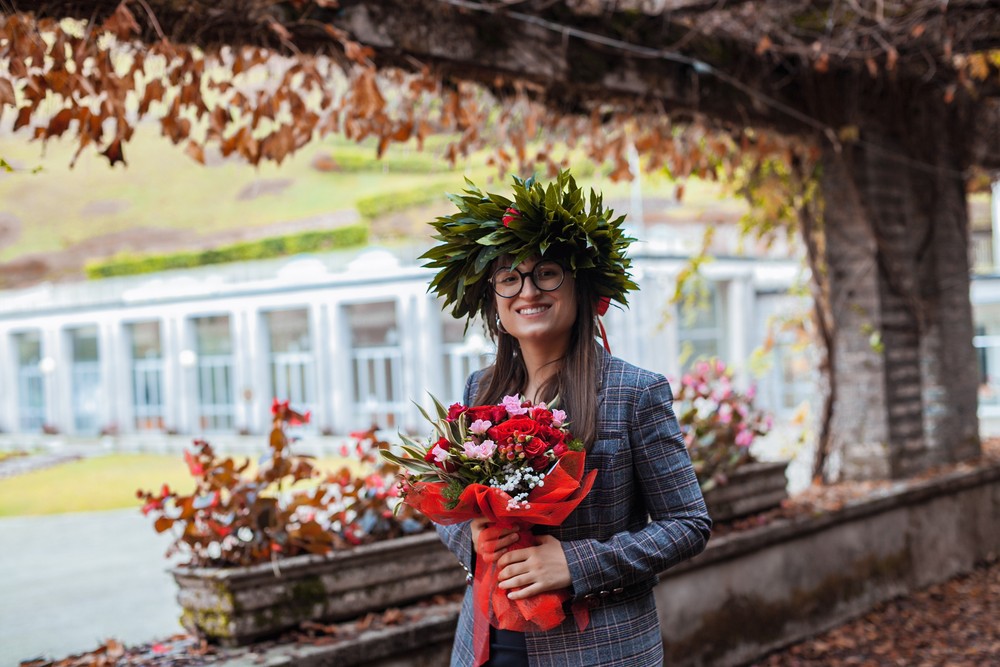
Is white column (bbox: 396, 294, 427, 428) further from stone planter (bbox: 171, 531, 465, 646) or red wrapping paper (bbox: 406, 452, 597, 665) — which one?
red wrapping paper (bbox: 406, 452, 597, 665)

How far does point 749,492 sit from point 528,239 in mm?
3500

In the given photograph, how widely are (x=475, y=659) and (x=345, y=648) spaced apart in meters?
1.31

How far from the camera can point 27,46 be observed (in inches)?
112

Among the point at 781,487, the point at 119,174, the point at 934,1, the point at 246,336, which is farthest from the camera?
the point at 119,174

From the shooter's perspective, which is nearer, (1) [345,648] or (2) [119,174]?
(1) [345,648]

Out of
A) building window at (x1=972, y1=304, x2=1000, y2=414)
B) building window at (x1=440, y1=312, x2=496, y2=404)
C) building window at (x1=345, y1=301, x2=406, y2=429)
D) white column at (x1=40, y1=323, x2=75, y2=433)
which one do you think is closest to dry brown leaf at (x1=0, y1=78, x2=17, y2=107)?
building window at (x1=972, y1=304, x2=1000, y2=414)

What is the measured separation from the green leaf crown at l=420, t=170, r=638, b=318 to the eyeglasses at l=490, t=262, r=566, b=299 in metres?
0.02

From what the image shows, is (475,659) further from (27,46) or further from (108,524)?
(108,524)

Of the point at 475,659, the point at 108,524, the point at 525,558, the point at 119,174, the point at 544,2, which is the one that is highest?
the point at 119,174

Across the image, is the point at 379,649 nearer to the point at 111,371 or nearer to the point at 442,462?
the point at 442,462

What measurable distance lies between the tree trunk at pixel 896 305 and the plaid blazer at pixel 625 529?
171 inches

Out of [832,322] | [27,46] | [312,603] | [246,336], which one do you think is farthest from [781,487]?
[246,336]

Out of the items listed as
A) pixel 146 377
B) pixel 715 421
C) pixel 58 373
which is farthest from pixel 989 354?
pixel 58 373

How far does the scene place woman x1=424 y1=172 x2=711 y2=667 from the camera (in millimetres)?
1882
